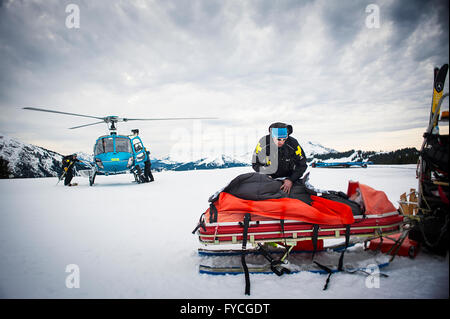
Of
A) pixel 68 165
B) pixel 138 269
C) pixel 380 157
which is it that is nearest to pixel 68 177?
pixel 68 165

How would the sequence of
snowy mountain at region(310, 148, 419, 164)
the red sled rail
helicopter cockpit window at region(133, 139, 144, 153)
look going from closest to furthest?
1. the red sled rail
2. helicopter cockpit window at region(133, 139, 144, 153)
3. snowy mountain at region(310, 148, 419, 164)

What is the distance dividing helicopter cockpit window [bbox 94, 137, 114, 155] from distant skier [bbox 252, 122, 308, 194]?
940 centimetres

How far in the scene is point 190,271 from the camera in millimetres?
2809

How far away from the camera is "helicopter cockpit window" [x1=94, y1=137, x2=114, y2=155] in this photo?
1076cm

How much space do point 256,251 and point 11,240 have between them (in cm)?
443

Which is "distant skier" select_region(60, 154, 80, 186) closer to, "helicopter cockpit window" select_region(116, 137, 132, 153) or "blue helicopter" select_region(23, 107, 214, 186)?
"blue helicopter" select_region(23, 107, 214, 186)

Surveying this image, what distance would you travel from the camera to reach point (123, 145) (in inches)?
435

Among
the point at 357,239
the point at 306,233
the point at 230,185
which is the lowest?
the point at 357,239

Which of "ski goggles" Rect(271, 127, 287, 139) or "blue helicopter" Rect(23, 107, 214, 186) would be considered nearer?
"ski goggles" Rect(271, 127, 287, 139)

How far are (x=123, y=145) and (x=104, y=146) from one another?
90 cm

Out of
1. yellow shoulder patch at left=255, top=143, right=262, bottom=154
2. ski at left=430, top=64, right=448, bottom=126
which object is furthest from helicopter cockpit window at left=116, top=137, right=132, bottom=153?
ski at left=430, top=64, right=448, bottom=126
